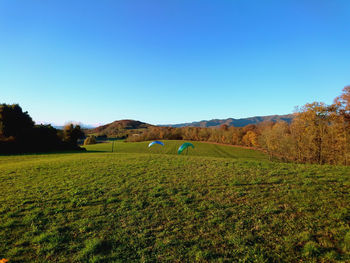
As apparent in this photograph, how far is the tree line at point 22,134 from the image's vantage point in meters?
33.3

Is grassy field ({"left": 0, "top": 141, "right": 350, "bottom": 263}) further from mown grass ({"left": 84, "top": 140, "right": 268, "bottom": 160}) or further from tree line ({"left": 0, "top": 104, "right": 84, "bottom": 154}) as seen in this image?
mown grass ({"left": 84, "top": 140, "right": 268, "bottom": 160})

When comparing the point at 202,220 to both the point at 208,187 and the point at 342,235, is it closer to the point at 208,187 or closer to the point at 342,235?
the point at 208,187

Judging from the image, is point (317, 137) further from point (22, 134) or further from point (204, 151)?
point (22, 134)

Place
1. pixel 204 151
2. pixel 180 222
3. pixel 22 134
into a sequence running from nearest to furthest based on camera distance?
pixel 180 222 < pixel 22 134 < pixel 204 151

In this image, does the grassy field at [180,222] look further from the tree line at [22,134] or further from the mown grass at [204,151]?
the mown grass at [204,151]

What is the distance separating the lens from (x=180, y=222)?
5543mm

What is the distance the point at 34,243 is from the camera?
15.3 ft

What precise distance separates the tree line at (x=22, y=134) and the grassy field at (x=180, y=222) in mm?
34921

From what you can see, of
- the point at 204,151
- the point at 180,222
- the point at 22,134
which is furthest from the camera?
the point at 204,151

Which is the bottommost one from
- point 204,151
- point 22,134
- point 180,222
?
point 204,151

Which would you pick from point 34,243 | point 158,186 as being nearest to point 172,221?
point 158,186

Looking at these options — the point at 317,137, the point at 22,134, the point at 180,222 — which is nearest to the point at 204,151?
the point at 317,137

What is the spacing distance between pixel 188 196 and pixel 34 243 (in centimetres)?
567

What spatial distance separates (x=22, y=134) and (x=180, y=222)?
153 ft
